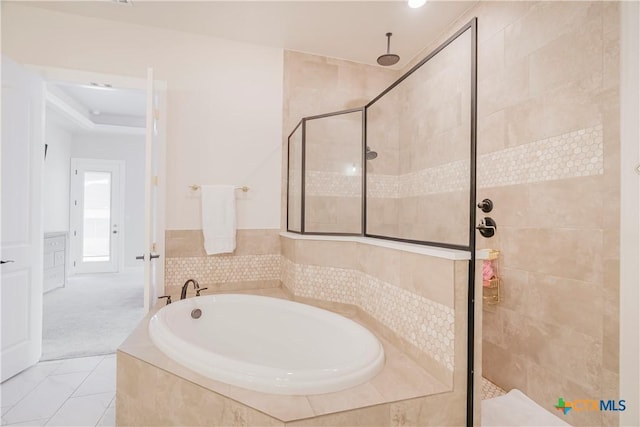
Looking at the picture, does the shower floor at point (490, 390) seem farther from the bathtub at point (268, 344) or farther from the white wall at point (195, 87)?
the white wall at point (195, 87)

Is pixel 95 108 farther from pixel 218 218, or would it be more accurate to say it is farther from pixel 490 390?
pixel 490 390

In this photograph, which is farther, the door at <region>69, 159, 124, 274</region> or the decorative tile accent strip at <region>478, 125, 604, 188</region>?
the door at <region>69, 159, 124, 274</region>

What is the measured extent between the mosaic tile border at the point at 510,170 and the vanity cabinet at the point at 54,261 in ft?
14.7

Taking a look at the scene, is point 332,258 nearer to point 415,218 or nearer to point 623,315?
point 415,218

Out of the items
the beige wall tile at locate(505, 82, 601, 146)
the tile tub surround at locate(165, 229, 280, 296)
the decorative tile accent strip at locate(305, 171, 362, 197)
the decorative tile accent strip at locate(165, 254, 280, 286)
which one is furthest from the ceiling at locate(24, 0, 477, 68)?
the decorative tile accent strip at locate(165, 254, 280, 286)

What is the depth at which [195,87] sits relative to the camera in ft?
8.74

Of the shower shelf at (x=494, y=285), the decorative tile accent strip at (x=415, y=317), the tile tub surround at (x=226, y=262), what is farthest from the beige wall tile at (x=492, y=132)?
the tile tub surround at (x=226, y=262)

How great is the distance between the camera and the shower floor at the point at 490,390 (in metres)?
1.85

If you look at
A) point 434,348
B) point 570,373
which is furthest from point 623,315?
point 434,348

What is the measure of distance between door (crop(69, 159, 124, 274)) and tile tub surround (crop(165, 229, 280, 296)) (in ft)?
13.0

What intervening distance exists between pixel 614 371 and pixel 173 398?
6.40ft

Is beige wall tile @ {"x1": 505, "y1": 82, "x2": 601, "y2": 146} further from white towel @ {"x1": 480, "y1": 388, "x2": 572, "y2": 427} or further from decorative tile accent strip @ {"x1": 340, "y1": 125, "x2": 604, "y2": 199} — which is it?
white towel @ {"x1": 480, "y1": 388, "x2": 572, "y2": 427}

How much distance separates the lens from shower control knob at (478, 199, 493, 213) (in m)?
1.97

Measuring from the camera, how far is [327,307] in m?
2.26
